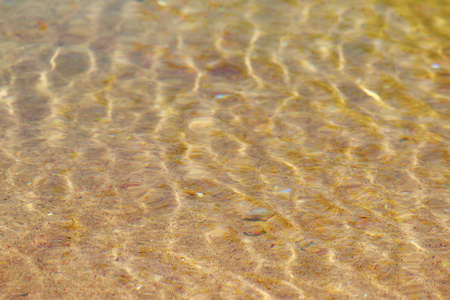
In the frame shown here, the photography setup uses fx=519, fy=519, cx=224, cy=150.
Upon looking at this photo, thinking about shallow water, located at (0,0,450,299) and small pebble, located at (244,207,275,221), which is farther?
small pebble, located at (244,207,275,221)

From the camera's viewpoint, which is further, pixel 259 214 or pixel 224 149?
pixel 224 149

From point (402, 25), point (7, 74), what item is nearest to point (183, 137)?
point (7, 74)

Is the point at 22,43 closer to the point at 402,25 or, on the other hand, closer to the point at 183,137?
the point at 183,137

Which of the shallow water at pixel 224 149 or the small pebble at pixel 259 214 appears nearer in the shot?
the shallow water at pixel 224 149
